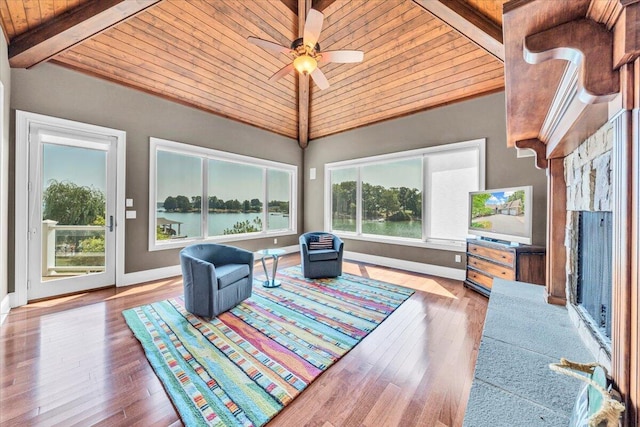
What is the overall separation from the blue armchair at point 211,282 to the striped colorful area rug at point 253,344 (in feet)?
0.39

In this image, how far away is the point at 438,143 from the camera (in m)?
Result: 4.52

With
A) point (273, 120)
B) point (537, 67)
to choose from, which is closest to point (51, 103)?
point (273, 120)

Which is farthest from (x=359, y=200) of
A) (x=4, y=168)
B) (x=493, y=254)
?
(x=4, y=168)

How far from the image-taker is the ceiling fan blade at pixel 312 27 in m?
2.59

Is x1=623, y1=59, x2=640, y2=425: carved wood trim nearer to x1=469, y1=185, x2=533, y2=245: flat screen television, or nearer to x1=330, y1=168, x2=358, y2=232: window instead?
x1=469, y1=185, x2=533, y2=245: flat screen television

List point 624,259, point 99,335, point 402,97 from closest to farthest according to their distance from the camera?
point 624,259, point 99,335, point 402,97

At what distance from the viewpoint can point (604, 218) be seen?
4.16 ft

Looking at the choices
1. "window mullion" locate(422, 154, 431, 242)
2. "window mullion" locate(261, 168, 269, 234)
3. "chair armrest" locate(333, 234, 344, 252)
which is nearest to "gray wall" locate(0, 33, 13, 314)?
"window mullion" locate(261, 168, 269, 234)

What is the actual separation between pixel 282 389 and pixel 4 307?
3315mm

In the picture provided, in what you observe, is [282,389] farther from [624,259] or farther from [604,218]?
[604,218]

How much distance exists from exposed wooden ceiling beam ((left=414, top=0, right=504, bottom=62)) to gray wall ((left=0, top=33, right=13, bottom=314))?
452cm

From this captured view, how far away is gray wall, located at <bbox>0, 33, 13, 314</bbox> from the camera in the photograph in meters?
2.70

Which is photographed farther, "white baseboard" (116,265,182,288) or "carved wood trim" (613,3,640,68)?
"white baseboard" (116,265,182,288)

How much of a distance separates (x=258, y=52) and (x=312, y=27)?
198cm
